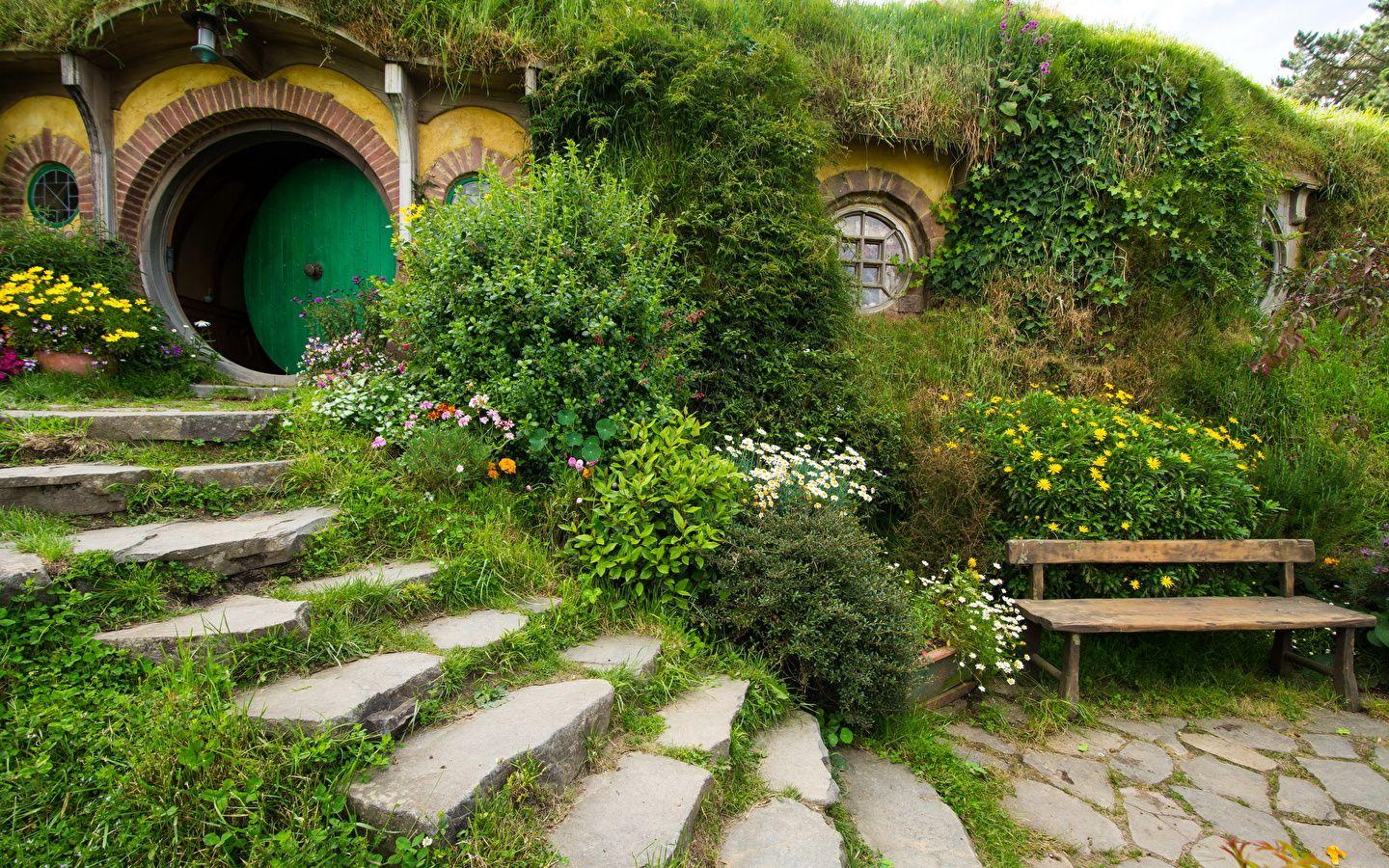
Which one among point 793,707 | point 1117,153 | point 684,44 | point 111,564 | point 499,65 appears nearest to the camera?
point 111,564

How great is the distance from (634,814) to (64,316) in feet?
17.1

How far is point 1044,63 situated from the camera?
6062 mm

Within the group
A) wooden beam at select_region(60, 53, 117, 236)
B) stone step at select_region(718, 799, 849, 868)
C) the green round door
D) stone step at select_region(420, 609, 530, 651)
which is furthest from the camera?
the green round door

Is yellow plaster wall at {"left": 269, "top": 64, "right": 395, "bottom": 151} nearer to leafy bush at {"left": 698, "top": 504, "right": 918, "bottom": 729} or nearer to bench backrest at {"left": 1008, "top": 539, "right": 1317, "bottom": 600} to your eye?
leafy bush at {"left": 698, "top": 504, "right": 918, "bottom": 729}

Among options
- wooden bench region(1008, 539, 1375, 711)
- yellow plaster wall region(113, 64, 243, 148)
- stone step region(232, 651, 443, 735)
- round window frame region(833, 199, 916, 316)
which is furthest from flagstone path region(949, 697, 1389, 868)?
yellow plaster wall region(113, 64, 243, 148)

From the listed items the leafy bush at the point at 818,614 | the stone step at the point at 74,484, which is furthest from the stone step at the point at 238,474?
the leafy bush at the point at 818,614

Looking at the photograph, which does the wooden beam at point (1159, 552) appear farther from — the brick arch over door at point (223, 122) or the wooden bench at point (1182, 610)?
the brick arch over door at point (223, 122)

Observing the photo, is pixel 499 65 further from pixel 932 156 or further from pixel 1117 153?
pixel 1117 153

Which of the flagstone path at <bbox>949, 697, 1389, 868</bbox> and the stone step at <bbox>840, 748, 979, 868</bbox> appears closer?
the stone step at <bbox>840, 748, 979, 868</bbox>

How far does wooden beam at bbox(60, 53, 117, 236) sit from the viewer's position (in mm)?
5258

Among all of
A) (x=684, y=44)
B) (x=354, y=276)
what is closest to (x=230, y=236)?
(x=354, y=276)

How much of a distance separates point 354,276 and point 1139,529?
6.72 m

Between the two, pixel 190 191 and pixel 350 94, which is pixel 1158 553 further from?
pixel 190 191

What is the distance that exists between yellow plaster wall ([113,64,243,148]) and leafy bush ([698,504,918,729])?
19.7ft
